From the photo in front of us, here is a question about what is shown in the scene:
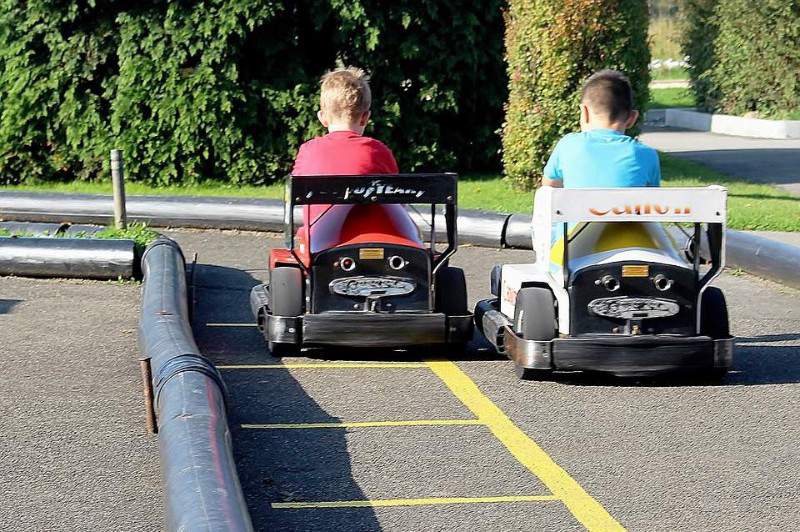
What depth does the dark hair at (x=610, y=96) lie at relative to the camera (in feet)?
25.4

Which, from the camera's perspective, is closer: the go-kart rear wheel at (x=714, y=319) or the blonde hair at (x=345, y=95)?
the go-kart rear wheel at (x=714, y=319)

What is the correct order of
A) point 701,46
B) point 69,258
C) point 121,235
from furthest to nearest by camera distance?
1. point 701,46
2. point 121,235
3. point 69,258

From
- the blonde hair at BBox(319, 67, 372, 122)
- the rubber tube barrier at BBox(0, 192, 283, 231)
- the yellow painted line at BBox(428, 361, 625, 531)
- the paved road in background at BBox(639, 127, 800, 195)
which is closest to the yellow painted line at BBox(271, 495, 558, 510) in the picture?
the yellow painted line at BBox(428, 361, 625, 531)

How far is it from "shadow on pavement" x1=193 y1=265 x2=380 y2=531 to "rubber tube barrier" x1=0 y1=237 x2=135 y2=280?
1926 mm

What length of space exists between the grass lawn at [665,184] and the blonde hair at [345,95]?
6.23m

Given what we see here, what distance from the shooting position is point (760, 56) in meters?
27.9

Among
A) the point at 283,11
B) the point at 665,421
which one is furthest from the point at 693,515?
the point at 283,11

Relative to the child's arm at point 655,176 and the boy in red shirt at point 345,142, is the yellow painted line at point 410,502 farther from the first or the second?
the boy in red shirt at point 345,142

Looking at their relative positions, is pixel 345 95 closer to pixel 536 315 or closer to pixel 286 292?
pixel 286 292

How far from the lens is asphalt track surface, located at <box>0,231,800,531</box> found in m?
5.27

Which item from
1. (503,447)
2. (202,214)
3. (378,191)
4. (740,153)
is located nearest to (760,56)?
(740,153)

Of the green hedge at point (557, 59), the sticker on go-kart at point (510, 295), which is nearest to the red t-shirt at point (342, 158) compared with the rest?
the sticker on go-kart at point (510, 295)

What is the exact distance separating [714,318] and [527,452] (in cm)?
190

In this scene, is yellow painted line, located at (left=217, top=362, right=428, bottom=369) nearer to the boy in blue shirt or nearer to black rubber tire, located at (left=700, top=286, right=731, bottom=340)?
the boy in blue shirt
